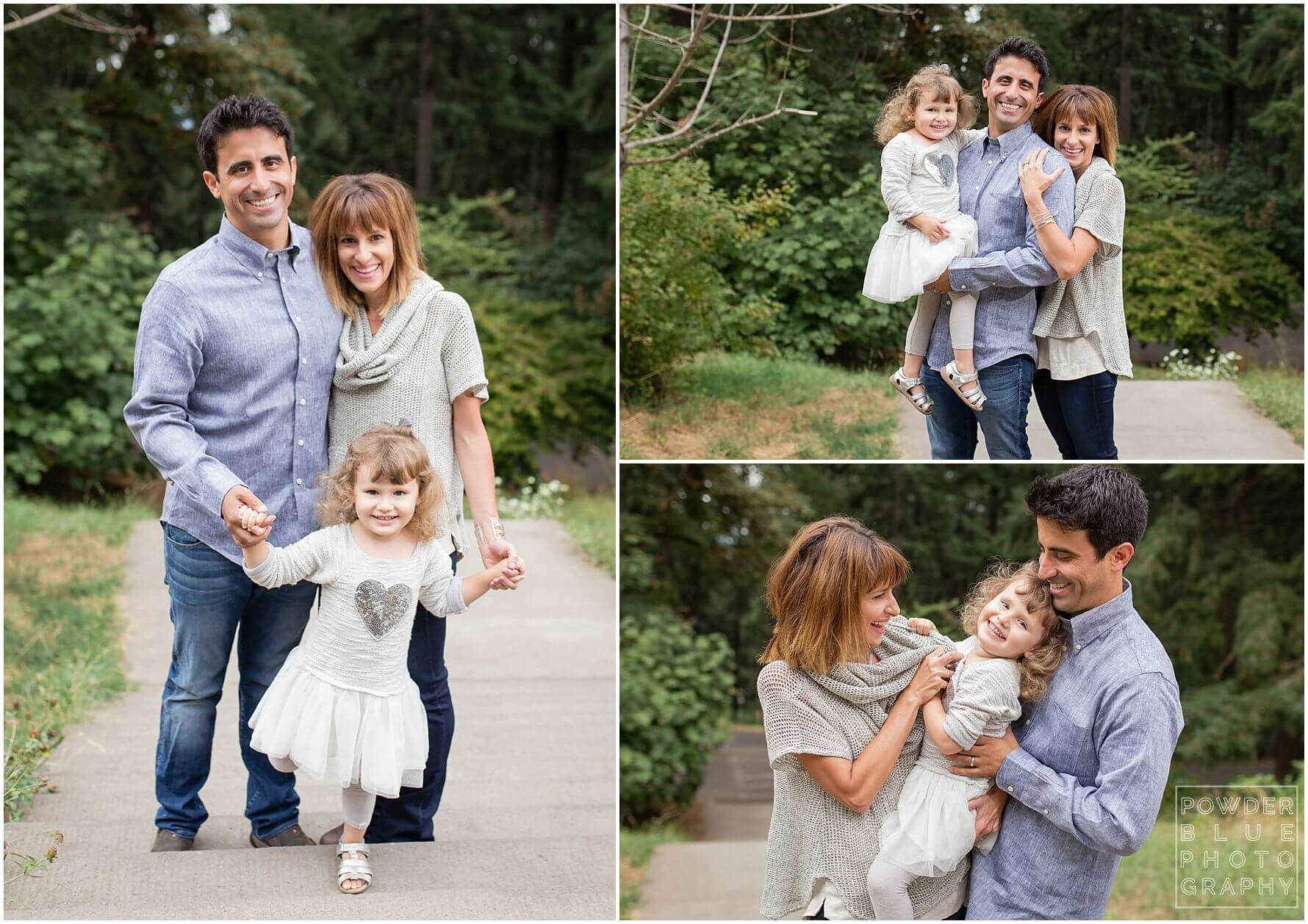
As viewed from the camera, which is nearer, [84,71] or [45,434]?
[45,434]

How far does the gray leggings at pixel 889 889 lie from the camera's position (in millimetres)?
2309

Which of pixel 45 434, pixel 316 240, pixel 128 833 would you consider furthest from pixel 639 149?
pixel 45 434

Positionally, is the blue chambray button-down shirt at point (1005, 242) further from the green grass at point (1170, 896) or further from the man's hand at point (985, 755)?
the green grass at point (1170, 896)

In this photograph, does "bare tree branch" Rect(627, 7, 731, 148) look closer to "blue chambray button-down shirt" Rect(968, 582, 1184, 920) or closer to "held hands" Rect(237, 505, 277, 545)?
"held hands" Rect(237, 505, 277, 545)

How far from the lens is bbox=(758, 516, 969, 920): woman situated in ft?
7.59

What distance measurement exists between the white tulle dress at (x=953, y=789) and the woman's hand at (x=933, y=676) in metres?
0.02

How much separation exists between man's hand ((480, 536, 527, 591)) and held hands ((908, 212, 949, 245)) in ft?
4.23

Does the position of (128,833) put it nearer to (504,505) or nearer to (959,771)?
(959,771)

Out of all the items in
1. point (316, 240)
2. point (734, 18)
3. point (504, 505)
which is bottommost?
point (504, 505)

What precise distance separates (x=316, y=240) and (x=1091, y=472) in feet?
5.86

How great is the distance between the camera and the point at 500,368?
35.8 feet

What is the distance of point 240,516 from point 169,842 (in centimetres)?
102

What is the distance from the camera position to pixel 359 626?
2689 mm

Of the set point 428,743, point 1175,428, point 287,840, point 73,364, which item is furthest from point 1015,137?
point 73,364
